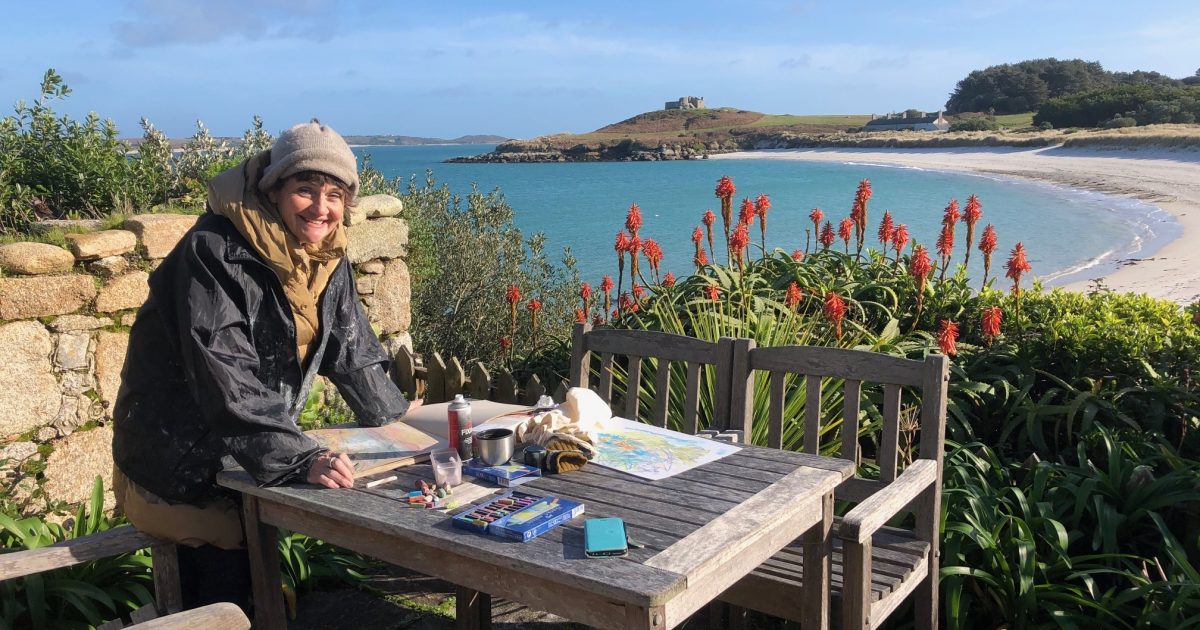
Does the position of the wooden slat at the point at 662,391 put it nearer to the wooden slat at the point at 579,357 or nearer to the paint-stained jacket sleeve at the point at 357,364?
the wooden slat at the point at 579,357

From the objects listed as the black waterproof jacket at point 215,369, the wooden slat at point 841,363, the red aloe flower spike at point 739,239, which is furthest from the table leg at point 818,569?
the red aloe flower spike at point 739,239

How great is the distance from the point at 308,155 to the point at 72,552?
4.25 feet

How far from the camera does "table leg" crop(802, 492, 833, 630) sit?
2406 mm

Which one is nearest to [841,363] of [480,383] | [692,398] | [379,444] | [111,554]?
[692,398]

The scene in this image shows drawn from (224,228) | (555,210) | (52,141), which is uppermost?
(52,141)

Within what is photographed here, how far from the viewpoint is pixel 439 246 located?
301 inches

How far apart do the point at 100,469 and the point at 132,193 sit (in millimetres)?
1515

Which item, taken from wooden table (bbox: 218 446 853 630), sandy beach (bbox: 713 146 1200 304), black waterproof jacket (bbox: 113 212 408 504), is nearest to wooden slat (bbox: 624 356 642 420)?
wooden table (bbox: 218 446 853 630)

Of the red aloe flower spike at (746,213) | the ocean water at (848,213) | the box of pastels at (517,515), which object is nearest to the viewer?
the box of pastels at (517,515)

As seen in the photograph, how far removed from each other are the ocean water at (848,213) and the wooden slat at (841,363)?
9.88 feet

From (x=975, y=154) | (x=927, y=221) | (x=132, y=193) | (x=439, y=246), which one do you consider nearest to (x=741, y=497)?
(x=132, y=193)

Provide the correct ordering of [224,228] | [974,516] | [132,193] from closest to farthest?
[224,228] → [974,516] → [132,193]

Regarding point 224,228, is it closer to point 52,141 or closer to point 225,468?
point 225,468

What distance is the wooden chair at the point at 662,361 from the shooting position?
3.41 meters
